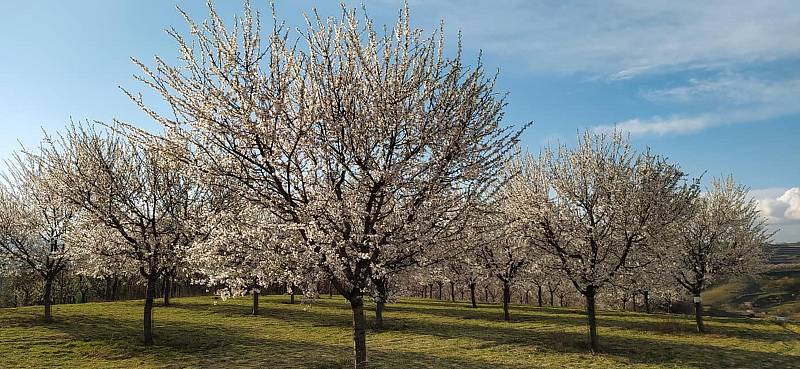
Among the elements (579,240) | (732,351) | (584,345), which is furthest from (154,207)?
(732,351)

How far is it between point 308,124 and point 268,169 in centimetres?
164

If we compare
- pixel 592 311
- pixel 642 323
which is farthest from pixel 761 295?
pixel 592 311

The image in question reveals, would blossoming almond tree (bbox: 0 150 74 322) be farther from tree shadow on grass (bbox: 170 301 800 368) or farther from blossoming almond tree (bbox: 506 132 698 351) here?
blossoming almond tree (bbox: 506 132 698 351)

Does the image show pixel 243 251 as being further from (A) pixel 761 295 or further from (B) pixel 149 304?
(A) pixel 761 295

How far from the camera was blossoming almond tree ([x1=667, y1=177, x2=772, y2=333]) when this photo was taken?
28.9 m

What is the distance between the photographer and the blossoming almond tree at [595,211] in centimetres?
2066

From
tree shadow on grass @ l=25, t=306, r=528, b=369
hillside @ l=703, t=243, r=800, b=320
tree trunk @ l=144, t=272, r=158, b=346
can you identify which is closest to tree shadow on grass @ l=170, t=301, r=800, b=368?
tree shadow on grass @ l=25, t=306, r=528, b=369

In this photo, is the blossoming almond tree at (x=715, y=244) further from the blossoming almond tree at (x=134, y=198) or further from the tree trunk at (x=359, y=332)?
the blossoming almond tree at (x=134, y=198)

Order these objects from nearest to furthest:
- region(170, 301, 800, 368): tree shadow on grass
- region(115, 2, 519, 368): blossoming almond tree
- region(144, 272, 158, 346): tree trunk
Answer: region(115, 2, 519, 368): blossoming almond tree, region(170, 301, 800, 368): tree shadow on grass, region(144, 272, 158, 346): tree trunk

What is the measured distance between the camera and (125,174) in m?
22.4

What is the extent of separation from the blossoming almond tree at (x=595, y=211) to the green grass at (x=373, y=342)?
4.08m

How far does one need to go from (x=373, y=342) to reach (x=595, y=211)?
43.1 feet

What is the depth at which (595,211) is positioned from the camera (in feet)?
69.3

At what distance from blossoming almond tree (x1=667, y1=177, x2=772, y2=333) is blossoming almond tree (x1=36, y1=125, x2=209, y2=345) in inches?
1016
